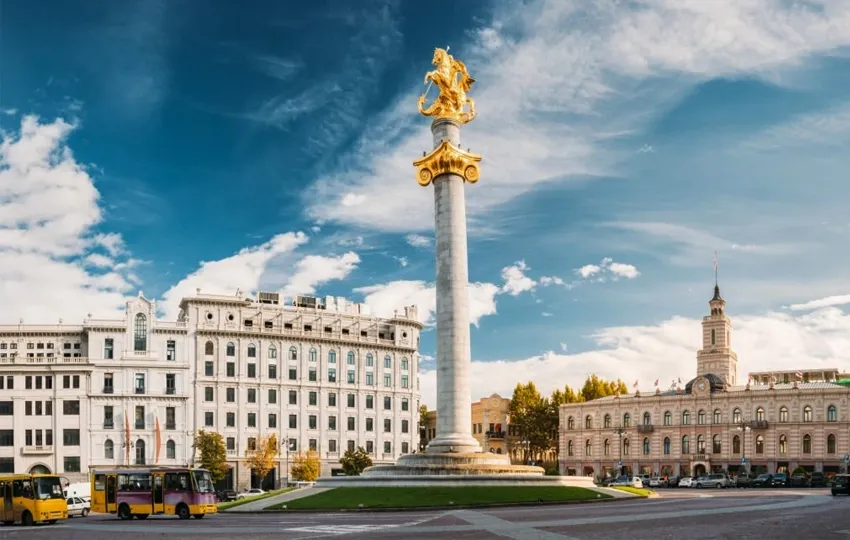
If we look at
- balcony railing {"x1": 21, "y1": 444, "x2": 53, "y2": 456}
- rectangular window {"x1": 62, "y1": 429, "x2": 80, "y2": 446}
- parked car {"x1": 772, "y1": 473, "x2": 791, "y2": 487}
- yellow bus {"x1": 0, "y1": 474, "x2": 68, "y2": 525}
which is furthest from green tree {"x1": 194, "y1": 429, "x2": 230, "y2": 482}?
yellow bus {"x1": 0, "y1": 474, "x2": 68, "y2": 525}

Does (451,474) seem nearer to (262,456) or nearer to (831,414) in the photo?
(262,456)

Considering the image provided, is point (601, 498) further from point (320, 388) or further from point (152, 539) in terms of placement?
point (320, 388)

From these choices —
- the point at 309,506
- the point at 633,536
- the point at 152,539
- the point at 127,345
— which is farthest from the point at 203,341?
the point at 633,536

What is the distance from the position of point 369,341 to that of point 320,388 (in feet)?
29.5

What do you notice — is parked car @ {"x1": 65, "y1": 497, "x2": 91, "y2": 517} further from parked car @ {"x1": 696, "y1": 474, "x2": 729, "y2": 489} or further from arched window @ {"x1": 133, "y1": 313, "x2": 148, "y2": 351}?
parked car @ {"x1": 696, "y1": 474, "x2": 729, "y2": 489}

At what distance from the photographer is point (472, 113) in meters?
69.5

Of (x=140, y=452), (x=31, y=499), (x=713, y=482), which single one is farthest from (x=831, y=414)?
(x=31, y=499)

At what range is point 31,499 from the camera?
45.7 m

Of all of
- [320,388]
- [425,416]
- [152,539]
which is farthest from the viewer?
[425,416]

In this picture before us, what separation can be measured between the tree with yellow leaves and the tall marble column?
4760 cm

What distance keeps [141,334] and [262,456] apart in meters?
19.5

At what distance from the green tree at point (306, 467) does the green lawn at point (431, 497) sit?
52.9 m

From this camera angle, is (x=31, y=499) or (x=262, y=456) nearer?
(x=31, y=499)

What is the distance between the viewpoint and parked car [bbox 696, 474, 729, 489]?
92.8 meters
